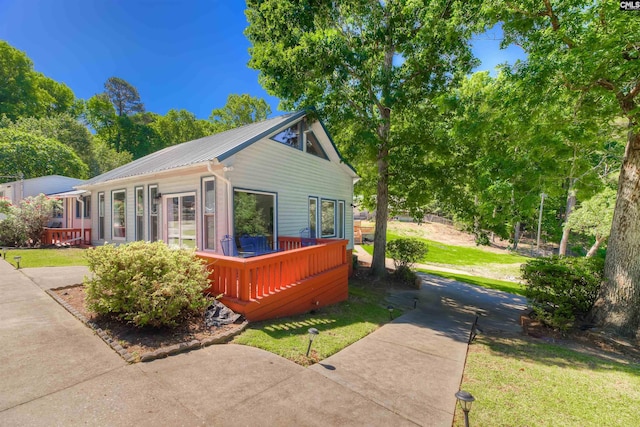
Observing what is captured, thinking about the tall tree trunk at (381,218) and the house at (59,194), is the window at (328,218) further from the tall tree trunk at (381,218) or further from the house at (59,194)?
the house at (59,194)

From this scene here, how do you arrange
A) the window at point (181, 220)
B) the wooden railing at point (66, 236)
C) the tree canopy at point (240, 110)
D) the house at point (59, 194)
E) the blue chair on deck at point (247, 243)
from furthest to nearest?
the tree canopy at point (240, 110), the house at point (59, 194), the wooden railing at point (66, 236), the window at point (181, 220), the blue chair on deck at point (247, 243)

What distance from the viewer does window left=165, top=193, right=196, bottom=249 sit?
8828 millimetres

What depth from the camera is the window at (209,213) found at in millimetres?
8172

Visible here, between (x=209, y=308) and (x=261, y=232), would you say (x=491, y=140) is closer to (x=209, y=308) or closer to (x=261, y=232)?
(x=261, y=232)

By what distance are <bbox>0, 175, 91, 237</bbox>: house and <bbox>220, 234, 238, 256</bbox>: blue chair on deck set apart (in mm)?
12010

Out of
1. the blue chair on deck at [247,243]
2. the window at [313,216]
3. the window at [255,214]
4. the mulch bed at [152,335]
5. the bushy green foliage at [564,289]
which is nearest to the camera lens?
the mulch bed at [152,335]

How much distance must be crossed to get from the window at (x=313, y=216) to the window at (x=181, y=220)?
446 centimetres

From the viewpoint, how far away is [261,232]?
9117 millimetres

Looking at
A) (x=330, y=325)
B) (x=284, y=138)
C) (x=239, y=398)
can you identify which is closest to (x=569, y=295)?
(x=330, y=325)

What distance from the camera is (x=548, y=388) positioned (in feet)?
12.5

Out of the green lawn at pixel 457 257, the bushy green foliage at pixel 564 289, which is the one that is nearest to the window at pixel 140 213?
the bushy green foliage at pixel 564 289

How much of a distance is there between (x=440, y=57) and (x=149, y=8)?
851 inches

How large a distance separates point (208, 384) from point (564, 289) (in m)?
8.05

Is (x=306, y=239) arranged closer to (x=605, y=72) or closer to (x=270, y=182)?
(x=270, y=182)
